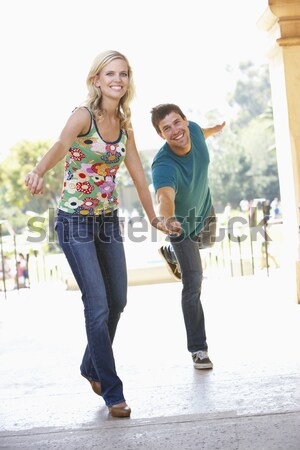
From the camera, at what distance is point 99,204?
3.57 m

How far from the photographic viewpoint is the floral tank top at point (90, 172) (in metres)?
3.49

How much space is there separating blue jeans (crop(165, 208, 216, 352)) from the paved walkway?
7.5 inches

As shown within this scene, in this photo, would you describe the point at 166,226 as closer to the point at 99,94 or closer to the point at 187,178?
the point at 187,178

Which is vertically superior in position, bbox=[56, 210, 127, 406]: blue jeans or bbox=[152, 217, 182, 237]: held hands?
bbox=[152, 217, 182, 237]: held hands

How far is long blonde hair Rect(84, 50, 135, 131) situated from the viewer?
11.5 feet

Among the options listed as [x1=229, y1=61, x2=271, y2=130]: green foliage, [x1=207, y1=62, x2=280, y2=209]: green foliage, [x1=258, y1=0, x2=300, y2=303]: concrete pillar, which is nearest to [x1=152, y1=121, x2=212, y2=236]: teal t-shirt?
[x1=258, y1=0, x2=300, y2=303]: concrete pillar

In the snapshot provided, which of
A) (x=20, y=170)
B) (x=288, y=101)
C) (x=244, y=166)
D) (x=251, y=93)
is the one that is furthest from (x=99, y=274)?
(x=251, y=93)

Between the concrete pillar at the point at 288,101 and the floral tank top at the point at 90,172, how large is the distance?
130 inches

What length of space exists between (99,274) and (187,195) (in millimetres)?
1055

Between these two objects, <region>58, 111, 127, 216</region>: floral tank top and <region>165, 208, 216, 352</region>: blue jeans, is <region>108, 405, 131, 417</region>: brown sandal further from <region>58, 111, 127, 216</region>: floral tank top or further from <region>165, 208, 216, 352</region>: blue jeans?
<region>165, 208, 216, 352</region>: blue jeans

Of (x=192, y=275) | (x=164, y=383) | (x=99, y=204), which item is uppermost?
(x=99, y=204)

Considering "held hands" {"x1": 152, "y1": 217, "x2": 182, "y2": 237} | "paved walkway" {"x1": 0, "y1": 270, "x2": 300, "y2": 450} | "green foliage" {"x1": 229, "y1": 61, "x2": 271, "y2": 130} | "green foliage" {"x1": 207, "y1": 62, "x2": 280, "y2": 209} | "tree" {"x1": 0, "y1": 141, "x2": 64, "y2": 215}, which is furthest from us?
"green foliage" {"x1": 229, "y1": 61, "x2": 271, "y2": 130}

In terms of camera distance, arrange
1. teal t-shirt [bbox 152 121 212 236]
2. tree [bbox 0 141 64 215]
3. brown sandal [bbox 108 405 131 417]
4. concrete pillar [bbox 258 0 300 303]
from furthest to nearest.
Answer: tree [bbox 0 141 64 215]
concrete pillar [bbox 258 0 300 303]
teal t-shirt [bbox 152 121 212 236]
brown sandal [bbox 108 405 131 417]

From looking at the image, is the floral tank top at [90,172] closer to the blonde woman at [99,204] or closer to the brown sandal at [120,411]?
the blonde woman at [99,204]
